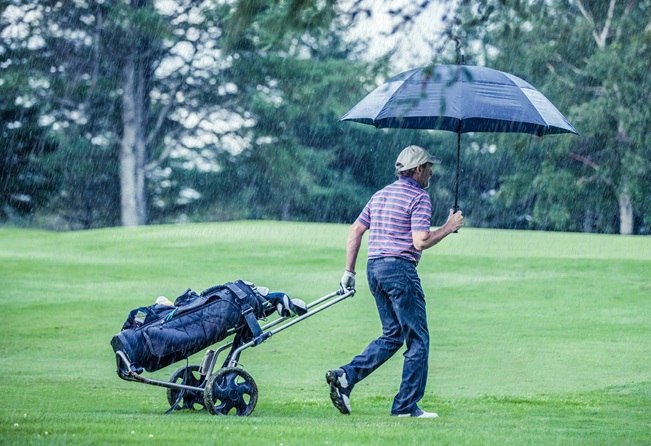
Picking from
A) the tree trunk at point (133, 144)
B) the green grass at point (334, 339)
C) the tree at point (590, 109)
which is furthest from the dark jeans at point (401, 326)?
the tree trunk at point (133, 144)

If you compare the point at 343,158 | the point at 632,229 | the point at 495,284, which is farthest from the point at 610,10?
the point at 495,284

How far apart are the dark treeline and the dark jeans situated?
83.8ft

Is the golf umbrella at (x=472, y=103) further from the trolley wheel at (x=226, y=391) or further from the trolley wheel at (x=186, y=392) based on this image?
the trolley wheel at (x=186, y=392)

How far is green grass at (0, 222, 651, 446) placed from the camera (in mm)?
6410

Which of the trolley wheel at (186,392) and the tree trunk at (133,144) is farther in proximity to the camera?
the tree trunk at (133,144)

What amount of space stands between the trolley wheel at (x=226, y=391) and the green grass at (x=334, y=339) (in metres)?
0.14

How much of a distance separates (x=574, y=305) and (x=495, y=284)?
6.50ft

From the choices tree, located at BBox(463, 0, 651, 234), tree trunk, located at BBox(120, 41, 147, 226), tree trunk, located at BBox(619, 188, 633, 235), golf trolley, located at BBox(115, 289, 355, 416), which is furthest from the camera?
tree trunk, located at BBox(619, 188, 633, 235)

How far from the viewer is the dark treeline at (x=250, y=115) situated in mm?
35625

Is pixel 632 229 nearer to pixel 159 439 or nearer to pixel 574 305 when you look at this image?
pixel 574 305

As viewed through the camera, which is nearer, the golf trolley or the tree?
the golf trolley

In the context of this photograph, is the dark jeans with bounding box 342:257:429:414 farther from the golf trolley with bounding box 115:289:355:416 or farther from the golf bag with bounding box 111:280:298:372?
the golf bag with bounding box 111:280:298:372

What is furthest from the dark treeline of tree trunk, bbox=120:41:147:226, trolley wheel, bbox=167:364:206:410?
trolley wheel, bbox=167:364:206:410

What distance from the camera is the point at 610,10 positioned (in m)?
39.2
